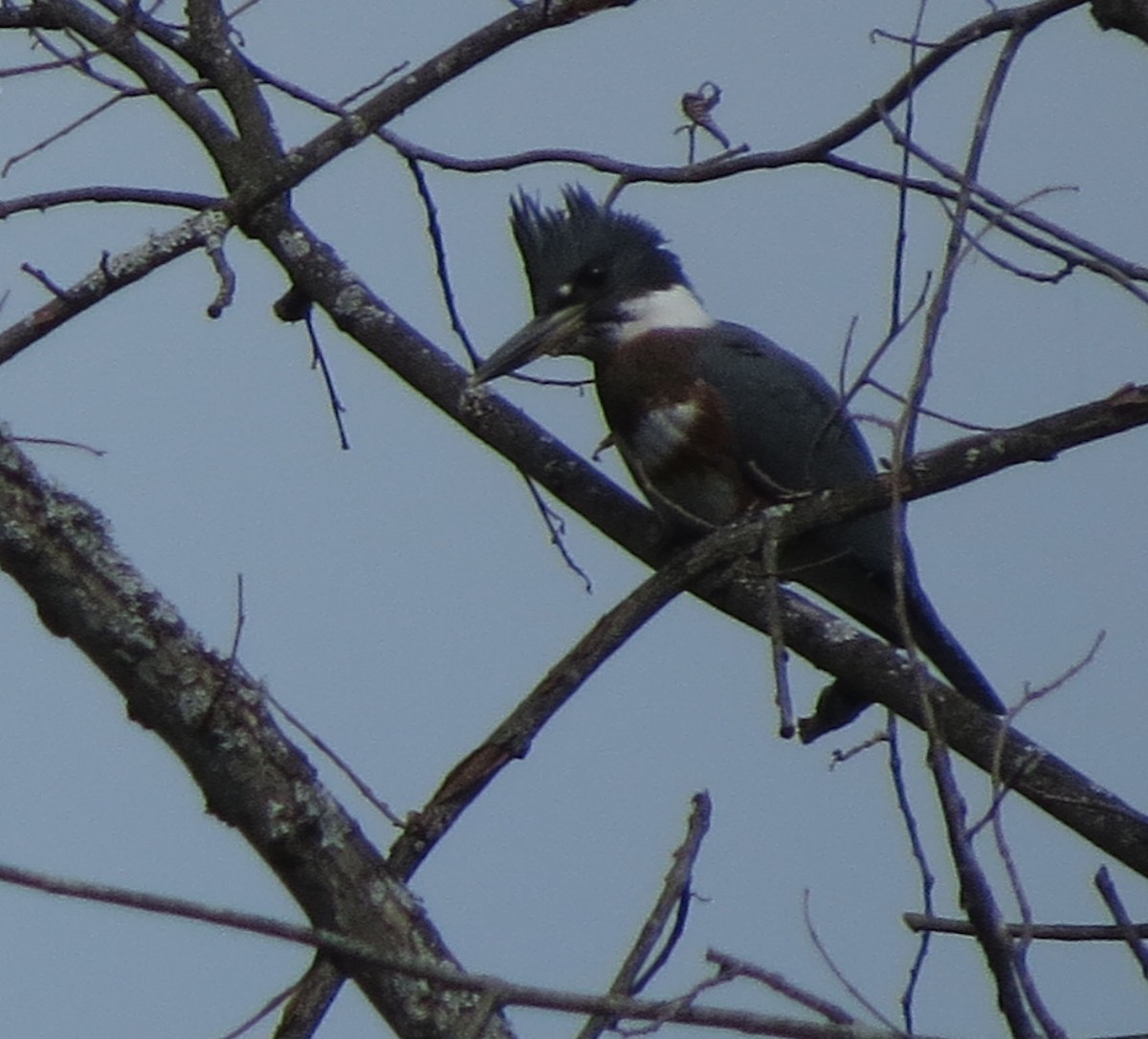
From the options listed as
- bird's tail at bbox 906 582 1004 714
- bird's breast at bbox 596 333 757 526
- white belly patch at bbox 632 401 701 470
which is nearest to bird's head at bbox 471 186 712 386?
bird's breast at bbox 596 333 757 526

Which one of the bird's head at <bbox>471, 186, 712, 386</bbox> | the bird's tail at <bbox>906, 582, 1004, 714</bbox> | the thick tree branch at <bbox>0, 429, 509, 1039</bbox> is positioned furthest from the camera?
the bird's head at <bbox>471, 186, 712, 386</bbox>

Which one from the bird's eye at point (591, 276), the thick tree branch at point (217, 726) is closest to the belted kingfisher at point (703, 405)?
the bird's eye at point (591, 276)

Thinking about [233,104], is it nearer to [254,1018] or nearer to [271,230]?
[271,230]

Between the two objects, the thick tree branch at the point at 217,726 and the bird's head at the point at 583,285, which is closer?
the thick tree branch at the point at 217,726

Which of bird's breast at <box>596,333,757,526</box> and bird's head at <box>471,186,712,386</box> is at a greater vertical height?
bird's head at <box>471,186,712,386</box>

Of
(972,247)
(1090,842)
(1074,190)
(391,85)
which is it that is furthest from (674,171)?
(1090,842)

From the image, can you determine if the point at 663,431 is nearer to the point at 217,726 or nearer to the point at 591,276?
the point at 591,276

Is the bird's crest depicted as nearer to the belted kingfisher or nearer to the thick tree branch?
the belted kingfisher

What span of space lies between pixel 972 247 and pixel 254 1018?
0.94 m

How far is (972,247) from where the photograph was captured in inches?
75.0

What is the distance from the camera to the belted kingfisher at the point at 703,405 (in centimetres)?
300

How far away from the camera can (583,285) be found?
3418 millimetres

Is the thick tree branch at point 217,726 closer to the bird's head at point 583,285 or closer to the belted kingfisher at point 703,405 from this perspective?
the belted kingfisher at point 703,405

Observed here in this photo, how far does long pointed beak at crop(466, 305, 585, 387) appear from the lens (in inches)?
122
